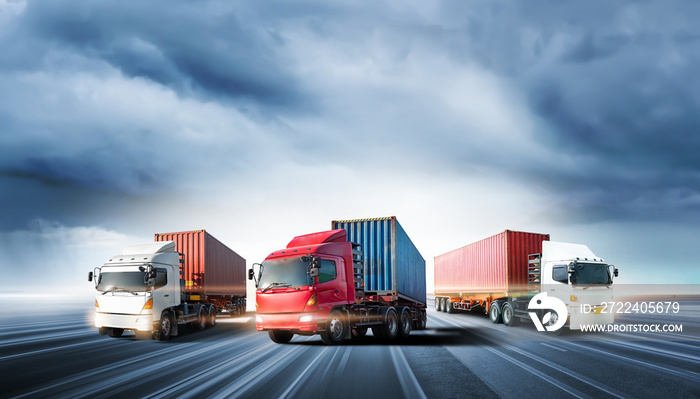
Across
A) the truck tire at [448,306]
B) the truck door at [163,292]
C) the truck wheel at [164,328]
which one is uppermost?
the truck door at [163,292]

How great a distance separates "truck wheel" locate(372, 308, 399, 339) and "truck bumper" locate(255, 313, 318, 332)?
9.53 feet

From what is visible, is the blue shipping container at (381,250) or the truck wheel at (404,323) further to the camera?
the truck wheel at (404,323)

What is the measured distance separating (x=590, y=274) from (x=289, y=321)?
33.5 feet

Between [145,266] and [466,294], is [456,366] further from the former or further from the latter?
[466,294]

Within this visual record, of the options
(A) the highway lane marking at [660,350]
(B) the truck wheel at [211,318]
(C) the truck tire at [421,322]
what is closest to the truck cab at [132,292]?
(B) the truck wheel at [211,318]

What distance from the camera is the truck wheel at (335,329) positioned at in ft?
44.7

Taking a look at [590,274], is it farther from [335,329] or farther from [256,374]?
[256,374]

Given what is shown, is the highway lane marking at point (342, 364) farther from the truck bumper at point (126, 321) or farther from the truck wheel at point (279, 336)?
the truck bumper at point (126, 321)

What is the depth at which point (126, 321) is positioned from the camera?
15.5m

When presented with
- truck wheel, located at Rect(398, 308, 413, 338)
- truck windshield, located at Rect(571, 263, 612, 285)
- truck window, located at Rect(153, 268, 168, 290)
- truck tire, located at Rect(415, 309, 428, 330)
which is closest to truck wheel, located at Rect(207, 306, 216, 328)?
truck window, located at Rect(153, 268, 168, 290)

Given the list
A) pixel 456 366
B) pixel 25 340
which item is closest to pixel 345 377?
pixel 456 366

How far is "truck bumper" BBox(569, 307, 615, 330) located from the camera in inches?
654

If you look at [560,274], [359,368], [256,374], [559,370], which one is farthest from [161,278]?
[560,274]

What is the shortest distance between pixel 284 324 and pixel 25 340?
9389 mm
